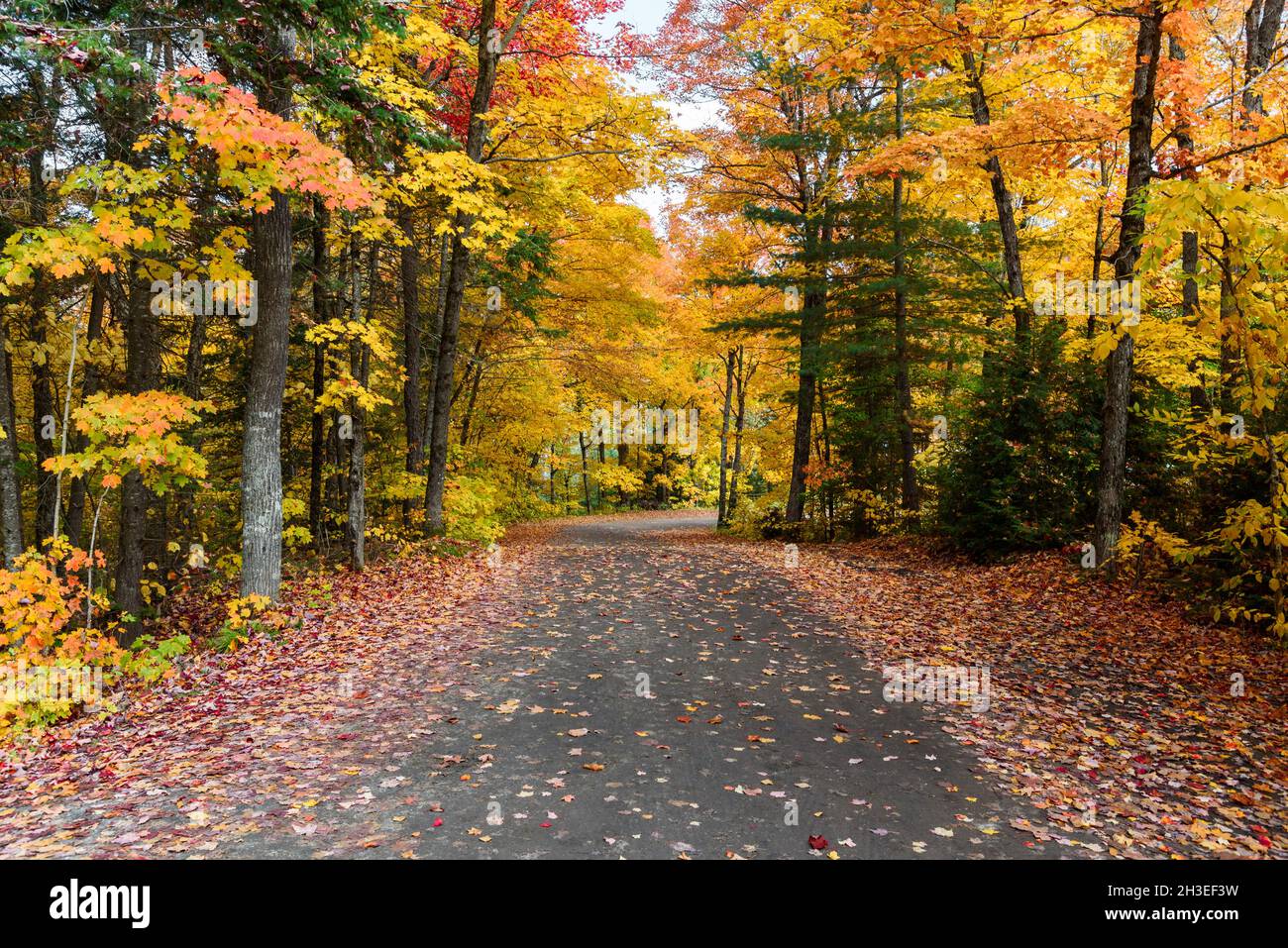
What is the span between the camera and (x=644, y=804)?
4.23 m

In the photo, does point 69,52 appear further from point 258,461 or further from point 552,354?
point 552,354

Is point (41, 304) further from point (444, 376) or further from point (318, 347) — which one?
point (444, 376)

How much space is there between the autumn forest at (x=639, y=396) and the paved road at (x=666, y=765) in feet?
0.16

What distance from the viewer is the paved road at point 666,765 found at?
384cm

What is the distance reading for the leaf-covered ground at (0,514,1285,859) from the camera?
12.9ft

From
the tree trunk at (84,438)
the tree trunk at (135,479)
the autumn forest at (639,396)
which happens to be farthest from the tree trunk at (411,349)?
the tree trunk at (135,479)

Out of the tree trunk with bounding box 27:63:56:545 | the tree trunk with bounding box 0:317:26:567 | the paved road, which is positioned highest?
the tree trunk with bounding box 27:63:56:545

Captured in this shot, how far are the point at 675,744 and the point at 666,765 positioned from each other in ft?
1.22

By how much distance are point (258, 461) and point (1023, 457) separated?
446 inches

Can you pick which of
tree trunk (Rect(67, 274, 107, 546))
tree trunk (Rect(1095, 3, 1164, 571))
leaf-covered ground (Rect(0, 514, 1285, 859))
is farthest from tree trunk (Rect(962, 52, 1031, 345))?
tree trunk (Rect(67, 274, 107, 546))

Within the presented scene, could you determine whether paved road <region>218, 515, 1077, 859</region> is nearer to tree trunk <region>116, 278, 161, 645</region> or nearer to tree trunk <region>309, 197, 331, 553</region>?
tree trunk <region>116, 278, 161, 645</region>

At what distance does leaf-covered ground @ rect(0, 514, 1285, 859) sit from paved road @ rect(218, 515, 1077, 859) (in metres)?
0.02

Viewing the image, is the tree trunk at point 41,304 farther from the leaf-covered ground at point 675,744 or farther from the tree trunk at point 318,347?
the leaf-covered ground at point 675,744
